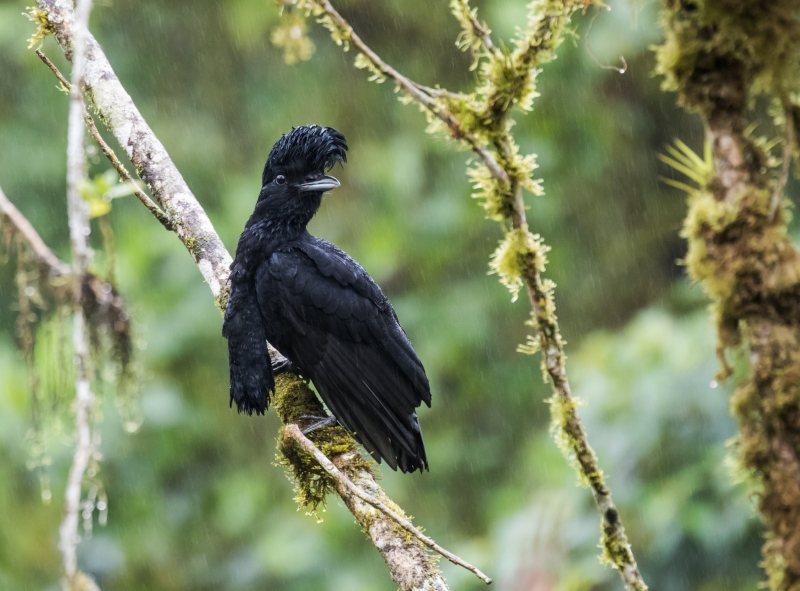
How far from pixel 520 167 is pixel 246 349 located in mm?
1953

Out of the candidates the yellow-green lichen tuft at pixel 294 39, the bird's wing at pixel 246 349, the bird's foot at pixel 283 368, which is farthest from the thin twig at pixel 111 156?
the bird's foot at pixel 283 368

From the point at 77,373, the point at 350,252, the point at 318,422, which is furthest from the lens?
the point at 350,252

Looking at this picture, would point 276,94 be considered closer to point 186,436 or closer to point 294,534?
point 186,436

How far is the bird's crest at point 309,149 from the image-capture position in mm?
3744

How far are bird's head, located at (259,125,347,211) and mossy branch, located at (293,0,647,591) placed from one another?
1.86 meters

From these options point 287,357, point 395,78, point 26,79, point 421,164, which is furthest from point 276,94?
point 395,78

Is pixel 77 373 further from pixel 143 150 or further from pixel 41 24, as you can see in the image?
pixel 41 24

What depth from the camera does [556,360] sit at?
183cm

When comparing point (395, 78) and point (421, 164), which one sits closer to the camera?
point (395, 78)

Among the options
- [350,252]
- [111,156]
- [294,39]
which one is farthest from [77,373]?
[350,252]

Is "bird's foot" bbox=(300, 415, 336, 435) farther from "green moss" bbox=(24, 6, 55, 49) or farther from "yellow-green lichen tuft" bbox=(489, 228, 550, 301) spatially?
"green moss" bbox=(24, 6, 55, 49)

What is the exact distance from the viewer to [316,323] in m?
3.56

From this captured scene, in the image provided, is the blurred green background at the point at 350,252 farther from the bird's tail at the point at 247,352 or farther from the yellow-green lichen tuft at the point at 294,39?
the yellow-green lichen tuft at the point at 294,39

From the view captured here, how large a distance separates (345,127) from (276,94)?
0.71m
